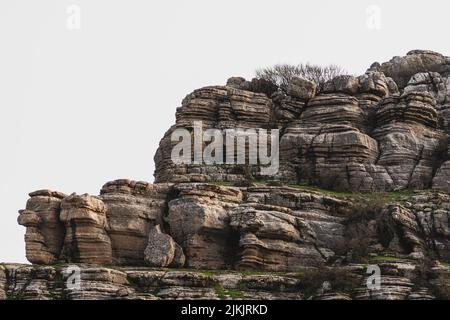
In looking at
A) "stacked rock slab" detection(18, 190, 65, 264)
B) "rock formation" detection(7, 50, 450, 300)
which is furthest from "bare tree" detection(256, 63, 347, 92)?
"stacked rock slab" detection(18, 190, 65, 264)

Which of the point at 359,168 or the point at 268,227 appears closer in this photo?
the point at 268,227

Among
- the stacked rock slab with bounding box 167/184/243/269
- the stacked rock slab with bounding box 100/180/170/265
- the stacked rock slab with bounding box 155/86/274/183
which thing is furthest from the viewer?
the stacked rock slab with bounding box 155/86/274/183

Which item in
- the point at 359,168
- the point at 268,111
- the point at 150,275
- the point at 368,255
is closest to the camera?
the point at 150,275

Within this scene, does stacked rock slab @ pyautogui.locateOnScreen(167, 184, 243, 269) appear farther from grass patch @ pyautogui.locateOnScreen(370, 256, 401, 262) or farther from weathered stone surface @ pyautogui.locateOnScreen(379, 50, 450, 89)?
weathered stone surface @ pyautogui.locateOnScreen(379, 50, 450, 89)

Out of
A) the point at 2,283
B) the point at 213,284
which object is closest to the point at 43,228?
the point at 2,283

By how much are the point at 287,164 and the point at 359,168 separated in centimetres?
472

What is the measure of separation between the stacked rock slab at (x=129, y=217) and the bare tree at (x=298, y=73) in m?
19.0

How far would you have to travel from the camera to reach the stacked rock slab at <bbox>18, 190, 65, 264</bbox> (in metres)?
54.0

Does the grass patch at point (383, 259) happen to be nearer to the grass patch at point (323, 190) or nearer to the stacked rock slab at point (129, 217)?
the grass patch at point (323, 190)

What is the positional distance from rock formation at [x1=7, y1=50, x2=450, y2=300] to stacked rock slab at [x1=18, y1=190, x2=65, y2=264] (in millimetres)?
62

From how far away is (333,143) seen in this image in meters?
62.6
